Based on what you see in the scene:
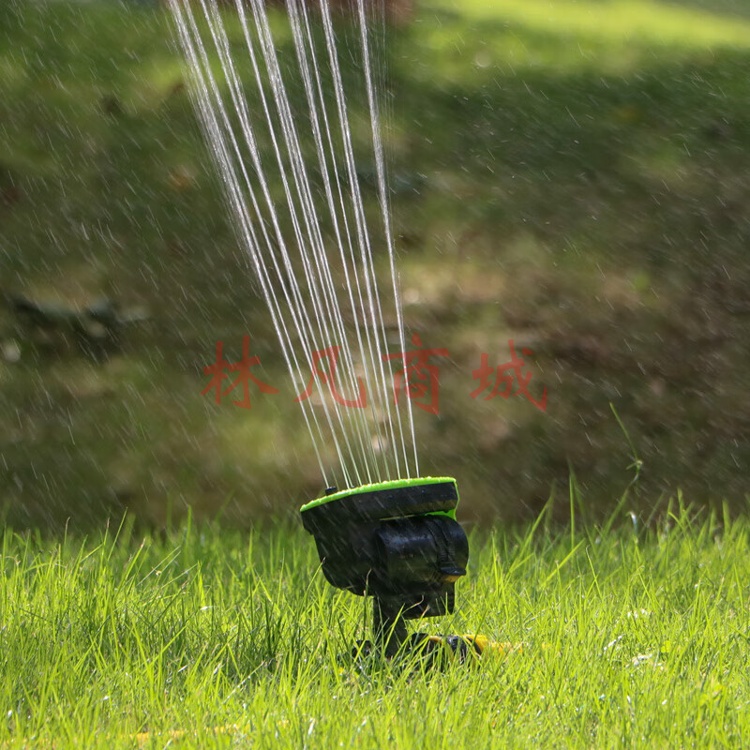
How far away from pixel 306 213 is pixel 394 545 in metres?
3.14

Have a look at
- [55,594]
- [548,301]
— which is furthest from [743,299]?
[55,594]

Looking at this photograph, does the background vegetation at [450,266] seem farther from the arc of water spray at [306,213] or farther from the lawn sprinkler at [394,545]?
the lawn sprinkler at [394,545]

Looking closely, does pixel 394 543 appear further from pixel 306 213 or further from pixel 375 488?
pixel 306 213

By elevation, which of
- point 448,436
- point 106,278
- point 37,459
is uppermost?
point 106,278

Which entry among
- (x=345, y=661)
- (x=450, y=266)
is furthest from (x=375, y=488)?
(x=450, y=266)

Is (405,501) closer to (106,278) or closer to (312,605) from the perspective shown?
(312,605)

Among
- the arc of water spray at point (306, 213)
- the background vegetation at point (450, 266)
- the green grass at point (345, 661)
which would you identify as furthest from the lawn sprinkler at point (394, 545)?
the arc of water spray at point (306, 213)

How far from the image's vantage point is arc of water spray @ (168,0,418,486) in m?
4.54

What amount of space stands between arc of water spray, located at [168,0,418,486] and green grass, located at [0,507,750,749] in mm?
1233

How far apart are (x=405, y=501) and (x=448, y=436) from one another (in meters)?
2.18

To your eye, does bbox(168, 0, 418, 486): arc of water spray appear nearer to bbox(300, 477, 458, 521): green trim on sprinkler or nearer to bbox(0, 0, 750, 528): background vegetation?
bbox(0, 0, 750, 528): background vegetation

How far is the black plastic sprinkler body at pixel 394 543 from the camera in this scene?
7.63 feet

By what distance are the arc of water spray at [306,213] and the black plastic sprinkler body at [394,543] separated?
181 cm

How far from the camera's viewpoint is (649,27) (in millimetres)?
7438
